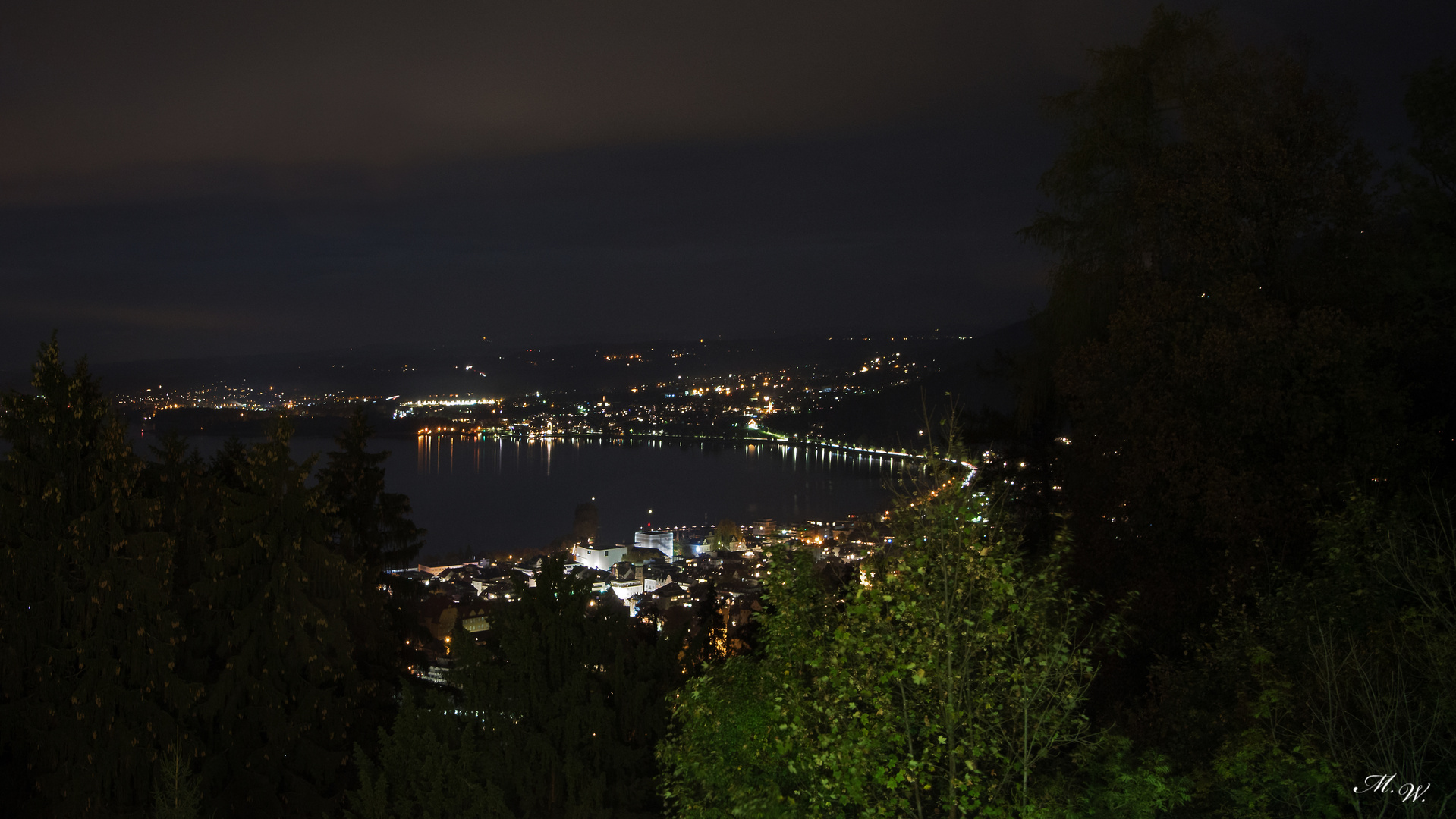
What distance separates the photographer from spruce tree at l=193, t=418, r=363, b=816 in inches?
320

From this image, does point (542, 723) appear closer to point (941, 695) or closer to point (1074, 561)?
point (941, 695)

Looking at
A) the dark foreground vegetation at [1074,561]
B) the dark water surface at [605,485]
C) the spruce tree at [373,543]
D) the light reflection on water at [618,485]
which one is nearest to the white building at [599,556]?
the dark water surface at [605,485]

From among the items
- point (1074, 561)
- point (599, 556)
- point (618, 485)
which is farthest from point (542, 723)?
point (618, 485)

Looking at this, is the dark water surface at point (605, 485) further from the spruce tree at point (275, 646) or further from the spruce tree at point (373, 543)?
the spruce tree at point (275, 646)

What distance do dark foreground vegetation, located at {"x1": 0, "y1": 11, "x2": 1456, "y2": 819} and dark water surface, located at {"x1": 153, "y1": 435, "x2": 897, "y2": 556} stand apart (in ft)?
78.9

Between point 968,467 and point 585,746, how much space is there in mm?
4241

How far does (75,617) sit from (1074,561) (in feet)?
27.2

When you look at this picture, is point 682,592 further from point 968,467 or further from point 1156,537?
point 968,467

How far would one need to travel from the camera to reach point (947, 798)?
3.71 metres

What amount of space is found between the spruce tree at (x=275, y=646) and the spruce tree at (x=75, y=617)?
504 millimetres

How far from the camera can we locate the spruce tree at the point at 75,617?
7516 millimetres

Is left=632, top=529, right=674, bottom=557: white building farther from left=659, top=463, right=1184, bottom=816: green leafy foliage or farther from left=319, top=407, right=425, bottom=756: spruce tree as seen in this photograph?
left=659, top=463, right=1184, bottom=816: green leafy foliage

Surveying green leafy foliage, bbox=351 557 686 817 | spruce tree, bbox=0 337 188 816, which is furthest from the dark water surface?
spruce tree, bbox=0 337 188 816

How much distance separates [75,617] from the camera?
25.1 ft
